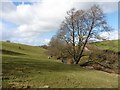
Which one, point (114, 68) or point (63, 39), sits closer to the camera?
point (114, 68)

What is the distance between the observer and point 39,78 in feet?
42.8

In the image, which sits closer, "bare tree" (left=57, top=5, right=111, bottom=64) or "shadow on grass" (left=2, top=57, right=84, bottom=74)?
"shadow on grass" (left=2, top=57, right=84, bottom=74)

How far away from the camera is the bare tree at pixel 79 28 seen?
33781 mm

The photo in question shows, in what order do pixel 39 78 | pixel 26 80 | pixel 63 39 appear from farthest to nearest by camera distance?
pixel 63 39, pixel 39 78, pixel 26 80

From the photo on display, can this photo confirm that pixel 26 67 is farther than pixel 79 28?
No

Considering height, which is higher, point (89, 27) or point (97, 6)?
point (97, 6)

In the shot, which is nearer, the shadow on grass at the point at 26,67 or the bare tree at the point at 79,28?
the shadow on grass at the point at 26,67

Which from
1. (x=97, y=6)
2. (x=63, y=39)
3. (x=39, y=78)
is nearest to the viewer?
(x=39, y=78)

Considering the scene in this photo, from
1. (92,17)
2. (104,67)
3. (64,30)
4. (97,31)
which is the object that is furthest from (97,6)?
(104,67)

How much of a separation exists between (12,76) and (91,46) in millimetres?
24628

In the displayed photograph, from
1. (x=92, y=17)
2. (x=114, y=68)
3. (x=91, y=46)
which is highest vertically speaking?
(x=92, y=17)

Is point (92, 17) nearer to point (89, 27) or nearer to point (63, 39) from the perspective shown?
point (89, 27)

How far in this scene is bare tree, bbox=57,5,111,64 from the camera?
111ft

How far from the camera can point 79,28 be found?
115ft
